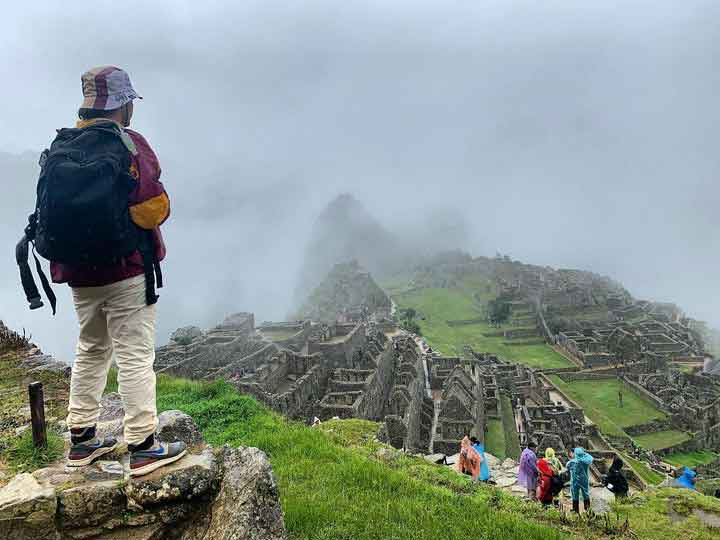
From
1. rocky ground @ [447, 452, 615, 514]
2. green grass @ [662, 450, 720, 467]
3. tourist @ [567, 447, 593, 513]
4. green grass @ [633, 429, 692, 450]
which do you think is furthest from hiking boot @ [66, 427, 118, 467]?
green grass @ [633, 429, 692, 450]

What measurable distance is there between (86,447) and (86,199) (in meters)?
2.21

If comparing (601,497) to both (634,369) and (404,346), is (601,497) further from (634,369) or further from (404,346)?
(634,369)

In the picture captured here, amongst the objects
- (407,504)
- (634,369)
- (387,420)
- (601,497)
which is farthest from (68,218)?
(634,369)

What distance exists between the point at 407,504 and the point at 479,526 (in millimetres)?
877

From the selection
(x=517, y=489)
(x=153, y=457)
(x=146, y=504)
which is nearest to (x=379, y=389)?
(x=517, y=489)

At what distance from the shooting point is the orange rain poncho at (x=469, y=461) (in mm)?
12125

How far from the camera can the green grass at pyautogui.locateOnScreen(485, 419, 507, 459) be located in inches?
1053

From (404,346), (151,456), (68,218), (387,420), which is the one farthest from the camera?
(404,346)

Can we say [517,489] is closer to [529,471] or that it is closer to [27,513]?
[529,471]

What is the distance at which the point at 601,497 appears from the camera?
1080cm

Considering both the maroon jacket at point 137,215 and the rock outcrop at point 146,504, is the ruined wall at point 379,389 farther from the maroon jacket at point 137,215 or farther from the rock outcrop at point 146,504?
the maroon jacket at point 137,215

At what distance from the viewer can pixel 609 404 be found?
41562mm

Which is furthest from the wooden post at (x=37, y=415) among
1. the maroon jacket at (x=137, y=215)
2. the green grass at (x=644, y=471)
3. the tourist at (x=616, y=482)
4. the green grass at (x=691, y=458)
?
the green grass at (x=691, y=458)

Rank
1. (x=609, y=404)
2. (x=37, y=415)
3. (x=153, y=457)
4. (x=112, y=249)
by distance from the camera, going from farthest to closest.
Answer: (x=609, y=404) < (x=37, y=415) < (x=153, y=457) < (x=112, y=249)
